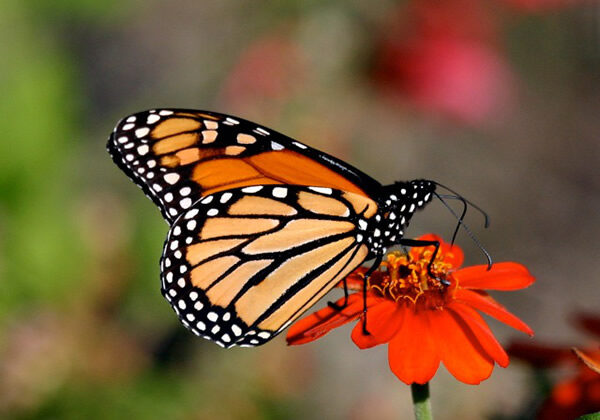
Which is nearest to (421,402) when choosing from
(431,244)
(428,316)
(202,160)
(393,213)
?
(428,316)

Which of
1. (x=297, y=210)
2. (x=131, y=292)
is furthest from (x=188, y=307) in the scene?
(x=131, y=292)

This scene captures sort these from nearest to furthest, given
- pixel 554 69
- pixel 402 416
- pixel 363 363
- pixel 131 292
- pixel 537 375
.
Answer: pixel 537 375
pixel 131 292
pixel 402 416
pixel 363 363
pixel 554 69

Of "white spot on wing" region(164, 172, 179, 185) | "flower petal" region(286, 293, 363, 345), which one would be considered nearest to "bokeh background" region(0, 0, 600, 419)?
"flower petal" region(286, 293, 363, 345)

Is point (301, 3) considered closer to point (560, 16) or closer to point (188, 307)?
point (188, 307)

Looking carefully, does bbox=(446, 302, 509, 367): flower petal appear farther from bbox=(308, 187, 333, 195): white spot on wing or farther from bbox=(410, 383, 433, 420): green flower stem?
bbox=(308, 187, 333, 195): white spot on wing

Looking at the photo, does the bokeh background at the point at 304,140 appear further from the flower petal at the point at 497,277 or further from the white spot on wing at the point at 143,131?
the white spot on wing at the point at 143,131

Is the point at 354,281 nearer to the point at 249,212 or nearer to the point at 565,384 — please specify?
the point at 249,212

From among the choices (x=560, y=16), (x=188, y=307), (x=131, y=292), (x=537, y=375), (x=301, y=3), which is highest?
(x=560, y=16)
